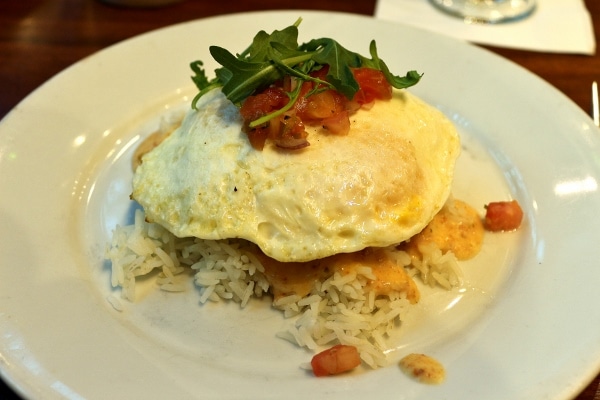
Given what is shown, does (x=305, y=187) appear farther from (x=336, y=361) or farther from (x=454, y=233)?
(x=454, y=233)

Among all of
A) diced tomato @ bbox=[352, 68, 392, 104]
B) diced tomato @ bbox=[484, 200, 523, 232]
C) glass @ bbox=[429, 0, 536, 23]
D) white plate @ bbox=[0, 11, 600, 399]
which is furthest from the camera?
glass @ bbox=[429, 0, 536, 23]

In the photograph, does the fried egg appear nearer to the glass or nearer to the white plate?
the white plate

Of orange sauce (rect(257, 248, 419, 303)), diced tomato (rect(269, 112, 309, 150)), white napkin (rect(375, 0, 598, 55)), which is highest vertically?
diced tomato (rect(269, 112, 309, 150))

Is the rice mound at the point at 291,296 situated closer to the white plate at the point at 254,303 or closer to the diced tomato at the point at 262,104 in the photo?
the white plate at the point at 254,303

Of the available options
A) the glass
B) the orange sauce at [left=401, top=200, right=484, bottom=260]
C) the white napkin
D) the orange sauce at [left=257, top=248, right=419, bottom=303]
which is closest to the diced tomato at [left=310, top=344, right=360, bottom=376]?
the orange sauce at [left=257, top=248, right=419, bottom=303]

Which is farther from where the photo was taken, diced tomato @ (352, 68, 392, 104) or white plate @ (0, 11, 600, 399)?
diced tomato @ (352, 68, 392, 104)

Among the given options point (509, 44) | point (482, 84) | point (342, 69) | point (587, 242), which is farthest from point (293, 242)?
point (509, 44)
